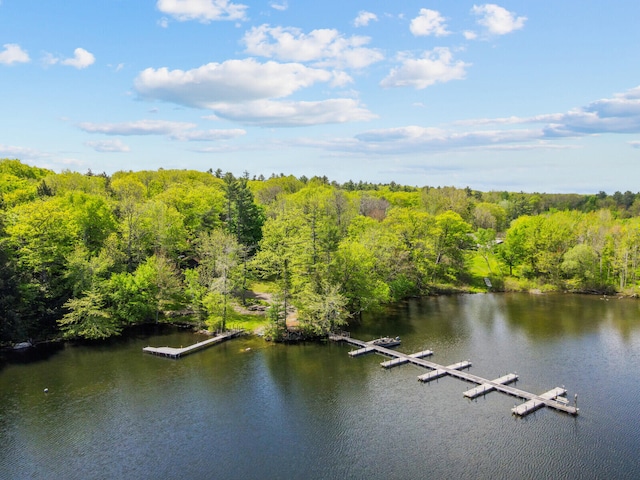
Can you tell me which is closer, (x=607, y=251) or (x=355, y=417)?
(x=355, y=417)

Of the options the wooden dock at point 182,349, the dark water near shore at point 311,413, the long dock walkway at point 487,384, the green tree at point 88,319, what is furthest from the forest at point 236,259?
the long dock walkway at point 487,384

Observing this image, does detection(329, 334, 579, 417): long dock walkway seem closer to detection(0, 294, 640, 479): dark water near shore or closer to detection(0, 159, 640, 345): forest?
detection(0, 294, 640, 479): dark water near shore

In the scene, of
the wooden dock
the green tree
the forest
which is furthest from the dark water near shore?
the forest

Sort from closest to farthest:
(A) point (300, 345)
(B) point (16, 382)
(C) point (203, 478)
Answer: (C) point (203, 478)
(B) point (16, 382)
(A) point (300, 345)

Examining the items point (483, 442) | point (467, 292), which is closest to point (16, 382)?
point (483, 442)

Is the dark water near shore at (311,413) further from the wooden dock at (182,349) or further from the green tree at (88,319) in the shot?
the green tree at (88,319)

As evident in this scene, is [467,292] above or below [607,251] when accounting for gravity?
below

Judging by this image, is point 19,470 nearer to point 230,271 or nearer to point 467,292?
point 230,271
